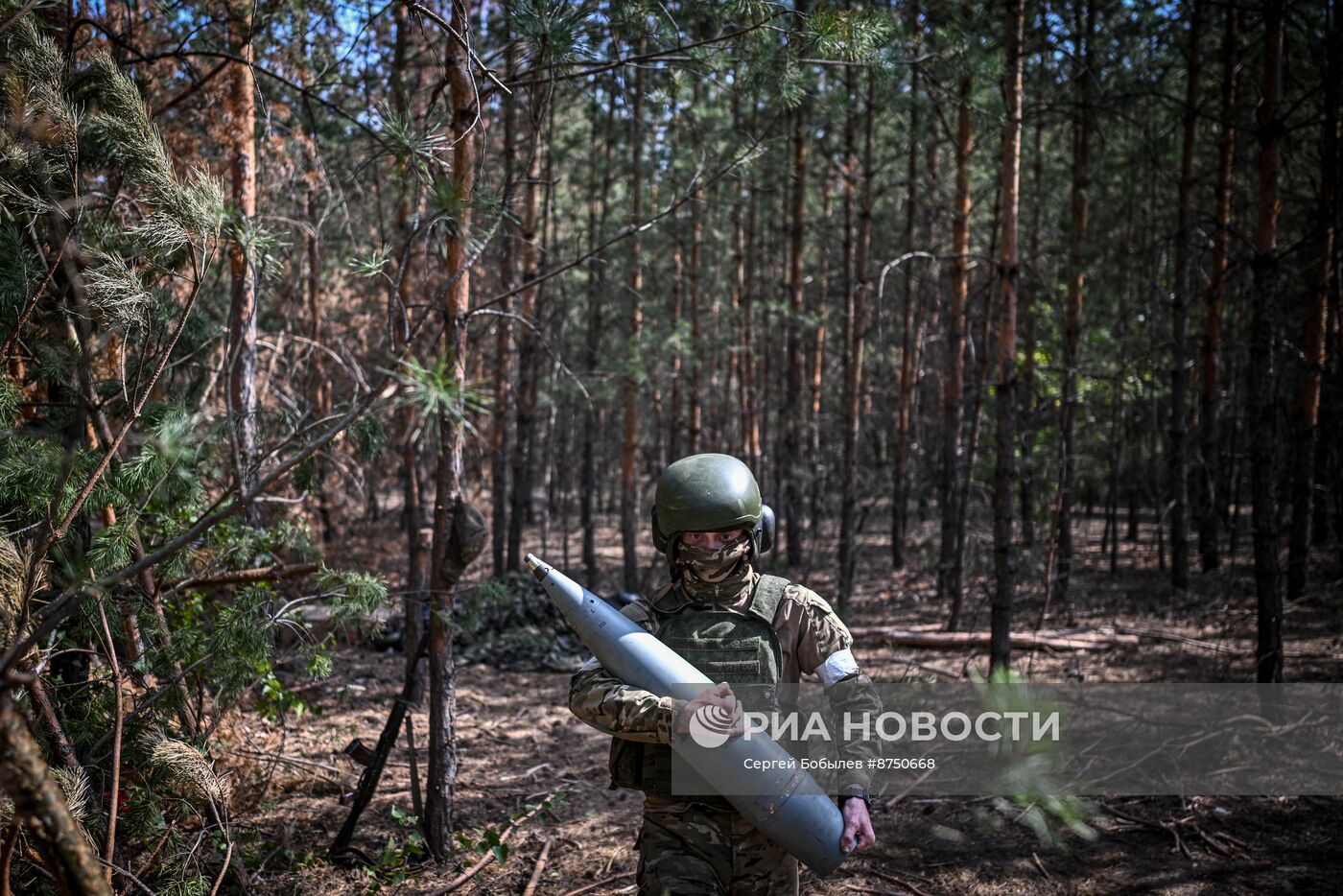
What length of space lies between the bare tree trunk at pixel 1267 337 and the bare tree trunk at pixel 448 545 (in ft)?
15.4

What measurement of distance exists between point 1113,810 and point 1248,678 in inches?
110

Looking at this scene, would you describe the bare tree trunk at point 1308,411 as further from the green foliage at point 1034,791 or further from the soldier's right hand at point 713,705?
the soldier's right hand at point 713,705

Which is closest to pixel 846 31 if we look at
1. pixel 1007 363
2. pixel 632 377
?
pixel 1007 363

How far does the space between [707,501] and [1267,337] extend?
14.4 feet

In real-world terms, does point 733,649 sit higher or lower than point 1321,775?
higher

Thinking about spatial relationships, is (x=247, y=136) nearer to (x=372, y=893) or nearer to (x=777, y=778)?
(x=372, y=893)

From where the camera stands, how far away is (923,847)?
175 inches

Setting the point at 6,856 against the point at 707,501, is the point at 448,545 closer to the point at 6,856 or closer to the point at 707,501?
the point at 707,501

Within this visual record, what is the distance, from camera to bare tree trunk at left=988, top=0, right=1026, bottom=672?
5.38 meters

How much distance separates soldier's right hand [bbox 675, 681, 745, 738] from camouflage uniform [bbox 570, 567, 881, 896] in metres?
0.03

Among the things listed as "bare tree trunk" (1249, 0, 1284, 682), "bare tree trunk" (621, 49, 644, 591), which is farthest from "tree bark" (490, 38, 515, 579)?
"bare tree trunk" (1249, 0, 1284, 682)

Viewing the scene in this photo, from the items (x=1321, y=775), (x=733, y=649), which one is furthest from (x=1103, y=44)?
(x=733, y=649)

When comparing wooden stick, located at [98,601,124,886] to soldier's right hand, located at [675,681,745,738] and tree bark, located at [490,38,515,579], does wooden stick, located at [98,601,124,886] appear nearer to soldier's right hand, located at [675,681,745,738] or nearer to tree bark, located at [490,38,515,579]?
soldier's right hand, located at [675,681,745,738]

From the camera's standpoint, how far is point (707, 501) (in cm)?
270
